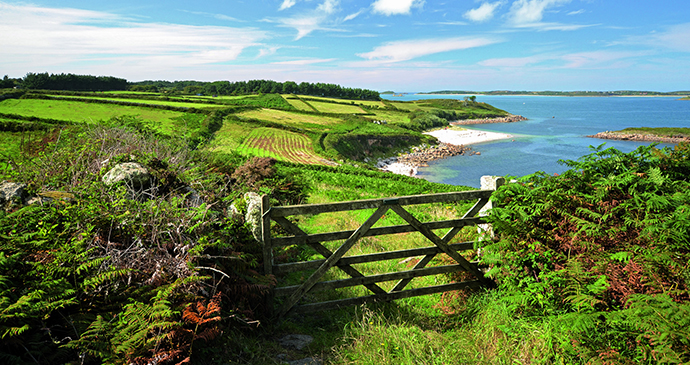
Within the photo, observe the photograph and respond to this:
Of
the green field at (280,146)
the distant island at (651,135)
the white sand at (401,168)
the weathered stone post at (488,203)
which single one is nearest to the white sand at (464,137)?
the distant island at (651,135)

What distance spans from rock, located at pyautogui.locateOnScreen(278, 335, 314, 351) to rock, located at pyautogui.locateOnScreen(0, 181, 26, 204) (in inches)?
139

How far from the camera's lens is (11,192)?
415 centimetres

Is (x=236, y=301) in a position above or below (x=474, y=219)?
below

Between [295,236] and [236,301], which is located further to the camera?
[295,236]

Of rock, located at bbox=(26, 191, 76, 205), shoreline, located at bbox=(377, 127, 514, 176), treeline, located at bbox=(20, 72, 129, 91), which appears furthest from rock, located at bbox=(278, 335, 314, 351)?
treeline, located at bbox=(20, 72, 129, 91)

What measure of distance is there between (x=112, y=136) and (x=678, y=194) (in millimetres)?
8471

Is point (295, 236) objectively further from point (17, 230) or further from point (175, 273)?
point (17, 230)

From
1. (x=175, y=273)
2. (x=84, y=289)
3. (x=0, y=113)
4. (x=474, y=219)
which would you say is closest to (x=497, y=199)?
(x=474, y=219)

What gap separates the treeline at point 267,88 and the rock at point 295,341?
124 m

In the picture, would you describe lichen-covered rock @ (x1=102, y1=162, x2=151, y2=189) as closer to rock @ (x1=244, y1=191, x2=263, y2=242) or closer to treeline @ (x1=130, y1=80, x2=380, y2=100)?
rock @ (x1=244, y1=191, x2=263, y2=242)

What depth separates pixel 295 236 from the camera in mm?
4270

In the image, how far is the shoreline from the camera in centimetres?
5831

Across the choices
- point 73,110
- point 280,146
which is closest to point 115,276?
point 280,146

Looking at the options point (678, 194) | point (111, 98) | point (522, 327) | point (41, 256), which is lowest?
point (522, 327)
